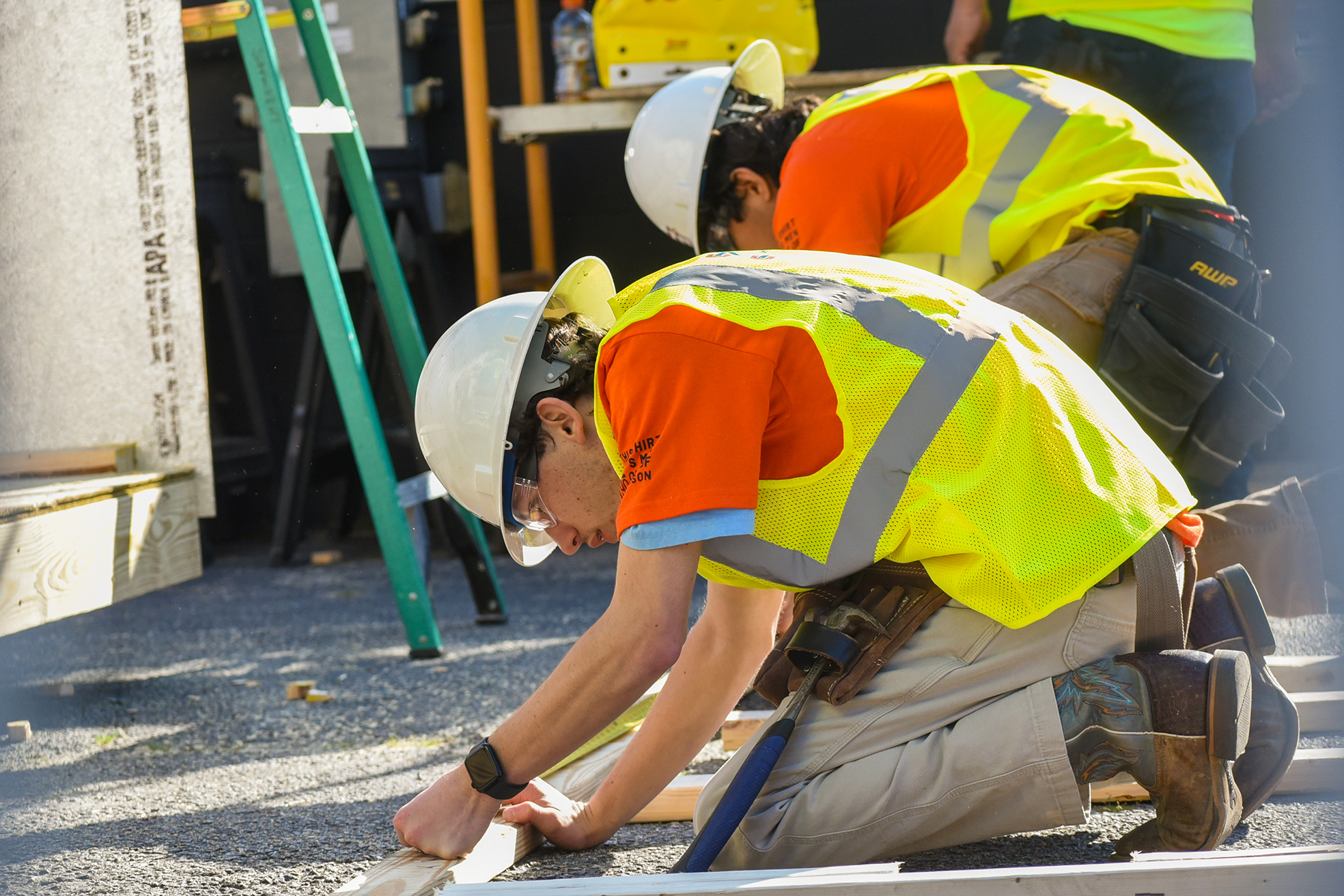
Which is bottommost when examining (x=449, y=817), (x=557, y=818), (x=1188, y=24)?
(x=557, y=818)

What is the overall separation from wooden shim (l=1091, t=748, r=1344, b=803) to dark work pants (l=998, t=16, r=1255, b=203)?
1.56 m

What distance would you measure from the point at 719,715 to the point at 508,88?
4071mm

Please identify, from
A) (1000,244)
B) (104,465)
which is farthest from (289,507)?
(1000,244)

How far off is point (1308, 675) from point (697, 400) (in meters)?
1.73

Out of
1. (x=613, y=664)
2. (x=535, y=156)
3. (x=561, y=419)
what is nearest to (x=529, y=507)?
(x=561, y=419)

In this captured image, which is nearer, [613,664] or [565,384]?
[613,664]

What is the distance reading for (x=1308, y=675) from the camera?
239 centimetres

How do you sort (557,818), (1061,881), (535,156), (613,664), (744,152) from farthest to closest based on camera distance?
(535,156)
(744,152)
(557,818)
(613,664)
(1061,881)

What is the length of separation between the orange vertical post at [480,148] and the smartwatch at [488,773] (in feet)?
9.87

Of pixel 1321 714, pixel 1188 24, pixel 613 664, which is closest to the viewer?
pixel 613 664

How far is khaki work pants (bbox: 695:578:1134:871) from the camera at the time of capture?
1.56m

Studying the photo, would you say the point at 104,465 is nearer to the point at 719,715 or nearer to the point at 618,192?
the point at 719,715

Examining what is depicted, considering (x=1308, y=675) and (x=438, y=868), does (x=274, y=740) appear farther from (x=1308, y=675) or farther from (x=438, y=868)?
(x=1308, y=675)

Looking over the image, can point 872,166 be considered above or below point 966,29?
below
